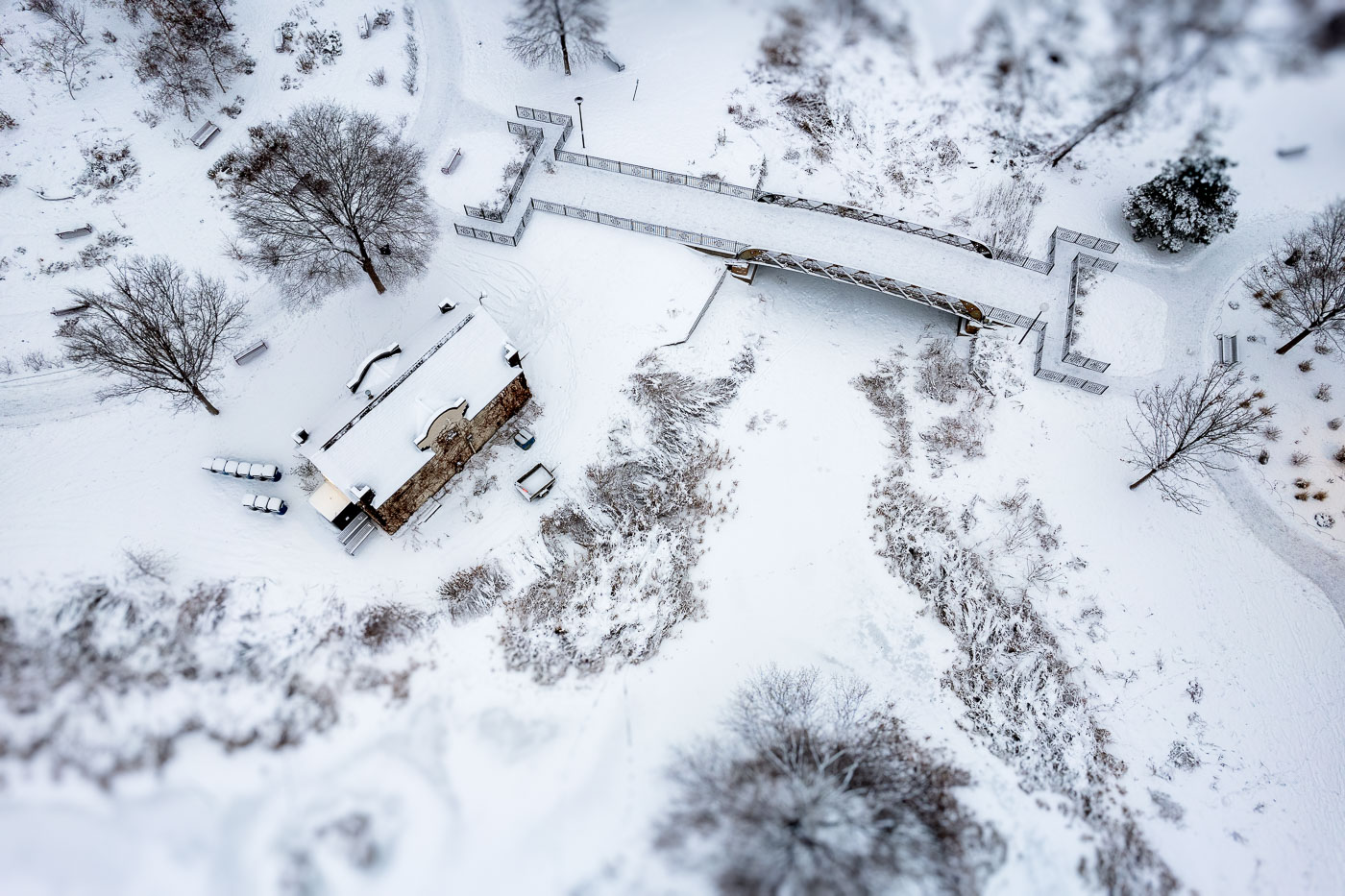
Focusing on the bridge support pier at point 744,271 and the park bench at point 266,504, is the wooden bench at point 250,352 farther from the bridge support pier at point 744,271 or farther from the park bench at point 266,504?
the bridge support pier at point 744,271

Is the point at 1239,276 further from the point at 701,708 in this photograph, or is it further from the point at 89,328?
the point at 89,328

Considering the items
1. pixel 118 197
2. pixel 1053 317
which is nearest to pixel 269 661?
pixel 118 197

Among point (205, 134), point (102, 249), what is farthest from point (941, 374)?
point (102, 249)

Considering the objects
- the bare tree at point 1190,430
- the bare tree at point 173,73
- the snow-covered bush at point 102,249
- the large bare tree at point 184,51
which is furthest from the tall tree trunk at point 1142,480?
the bare tree at point 173,73

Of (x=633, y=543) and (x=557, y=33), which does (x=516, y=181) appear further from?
(x=633, y=543)

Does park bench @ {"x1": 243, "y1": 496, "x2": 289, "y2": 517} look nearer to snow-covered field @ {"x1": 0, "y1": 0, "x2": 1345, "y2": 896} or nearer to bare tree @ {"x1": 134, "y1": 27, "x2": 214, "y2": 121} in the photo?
snow-covered field @ {"x1": 0, "y1": 0, "x2": 1345, "y2": 896}
